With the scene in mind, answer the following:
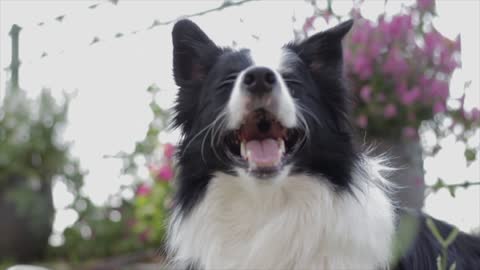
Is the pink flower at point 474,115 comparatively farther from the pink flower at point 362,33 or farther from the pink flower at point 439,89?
the pink flower at point 362,33

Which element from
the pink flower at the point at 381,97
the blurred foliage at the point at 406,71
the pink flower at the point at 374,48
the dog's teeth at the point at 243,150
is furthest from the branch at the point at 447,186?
the dog's teeth at the point at 243,150

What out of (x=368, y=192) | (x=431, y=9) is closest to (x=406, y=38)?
(x=431, y=9)

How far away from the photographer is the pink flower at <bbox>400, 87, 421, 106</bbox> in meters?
4.49

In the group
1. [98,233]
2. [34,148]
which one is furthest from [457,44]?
[34,148]

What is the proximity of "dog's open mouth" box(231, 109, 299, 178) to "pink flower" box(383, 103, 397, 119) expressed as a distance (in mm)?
1857

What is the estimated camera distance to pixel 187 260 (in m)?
3.11

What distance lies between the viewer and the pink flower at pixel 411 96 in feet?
14.7

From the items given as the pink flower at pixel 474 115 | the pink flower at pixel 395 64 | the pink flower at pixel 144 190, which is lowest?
the pink flower at pixel 144 190

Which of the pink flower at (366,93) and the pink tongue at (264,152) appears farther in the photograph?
the pink flower at (366,93)

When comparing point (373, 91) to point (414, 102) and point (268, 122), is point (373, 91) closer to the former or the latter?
point (414, 102)

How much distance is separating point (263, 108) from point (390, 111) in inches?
82.2

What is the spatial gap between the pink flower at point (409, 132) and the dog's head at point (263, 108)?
164cm

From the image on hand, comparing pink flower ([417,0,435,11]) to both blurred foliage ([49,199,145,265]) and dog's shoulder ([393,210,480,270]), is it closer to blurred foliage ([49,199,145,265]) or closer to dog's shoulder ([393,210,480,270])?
dog's shoulder ([393,210,480,270])

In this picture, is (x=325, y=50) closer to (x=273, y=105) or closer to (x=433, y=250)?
(x=273, y=105)
